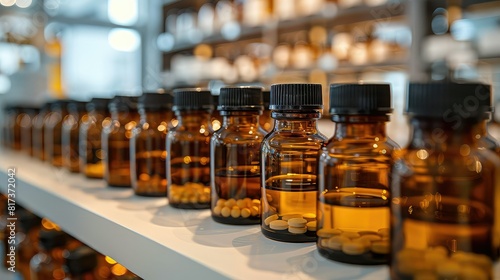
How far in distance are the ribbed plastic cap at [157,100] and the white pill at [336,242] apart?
17.9 inches

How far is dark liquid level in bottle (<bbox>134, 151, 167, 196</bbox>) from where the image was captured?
0.83m

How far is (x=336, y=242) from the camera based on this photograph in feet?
1.51

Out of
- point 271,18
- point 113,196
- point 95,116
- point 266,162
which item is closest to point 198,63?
point 271,18

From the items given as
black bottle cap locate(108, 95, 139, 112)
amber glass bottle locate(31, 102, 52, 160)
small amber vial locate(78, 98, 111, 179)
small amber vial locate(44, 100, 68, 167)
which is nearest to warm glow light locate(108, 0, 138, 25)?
amber glass bottle locate(31, 102, 52, 160)

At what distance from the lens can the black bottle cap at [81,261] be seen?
0.80m

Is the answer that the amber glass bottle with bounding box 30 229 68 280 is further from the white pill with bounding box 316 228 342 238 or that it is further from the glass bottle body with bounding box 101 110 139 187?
the white pill with bounding box 316 228 342 238

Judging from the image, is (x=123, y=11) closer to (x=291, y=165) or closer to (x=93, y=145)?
(x=93, y=145)

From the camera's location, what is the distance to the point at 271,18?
3.14 meters

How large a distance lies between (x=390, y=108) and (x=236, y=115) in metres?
0.23

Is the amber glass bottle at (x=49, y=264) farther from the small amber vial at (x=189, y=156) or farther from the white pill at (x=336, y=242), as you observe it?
the white pill at (x=336, y=242)

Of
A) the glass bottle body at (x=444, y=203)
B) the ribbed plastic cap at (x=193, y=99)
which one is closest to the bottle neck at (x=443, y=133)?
the glass bottle body at (x=444, y=203)

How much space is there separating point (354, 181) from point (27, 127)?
1538 mm

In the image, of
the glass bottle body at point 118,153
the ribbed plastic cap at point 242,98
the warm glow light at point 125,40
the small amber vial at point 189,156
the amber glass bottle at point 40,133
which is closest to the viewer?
the ribbed plastic cap at point 242,98

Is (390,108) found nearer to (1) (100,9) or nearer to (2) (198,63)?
(2) (198,63)
